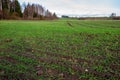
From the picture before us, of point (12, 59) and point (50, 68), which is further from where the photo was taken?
point (12, 59)

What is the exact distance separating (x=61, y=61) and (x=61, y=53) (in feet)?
4.10

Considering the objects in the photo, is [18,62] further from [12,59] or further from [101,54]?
[101,54]

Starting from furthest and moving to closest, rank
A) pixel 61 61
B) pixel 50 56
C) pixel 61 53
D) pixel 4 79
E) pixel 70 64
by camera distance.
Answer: pixel 61 53, pixel 50 56, pixel 61 61, pixel 70 64, pixel 4 79

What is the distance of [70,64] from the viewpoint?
5.96m

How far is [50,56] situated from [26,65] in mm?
1475

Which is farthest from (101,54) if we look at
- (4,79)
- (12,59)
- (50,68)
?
(4,79)

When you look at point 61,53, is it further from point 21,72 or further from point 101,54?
point 21,72

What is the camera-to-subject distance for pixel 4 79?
4.79 metres

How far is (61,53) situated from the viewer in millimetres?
7574

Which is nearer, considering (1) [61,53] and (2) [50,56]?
(2) [50,56]

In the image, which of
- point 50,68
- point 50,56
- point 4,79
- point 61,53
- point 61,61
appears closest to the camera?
point 4,79

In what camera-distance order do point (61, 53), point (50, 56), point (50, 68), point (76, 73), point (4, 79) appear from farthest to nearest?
point (61, 53) < point (50, 56) < point (50, 68) < point (76, 73) < point (4, 79)

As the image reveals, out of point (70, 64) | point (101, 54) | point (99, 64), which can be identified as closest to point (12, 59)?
point (70, 64)

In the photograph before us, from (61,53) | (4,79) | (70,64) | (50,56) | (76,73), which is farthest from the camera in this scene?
(61,53)
